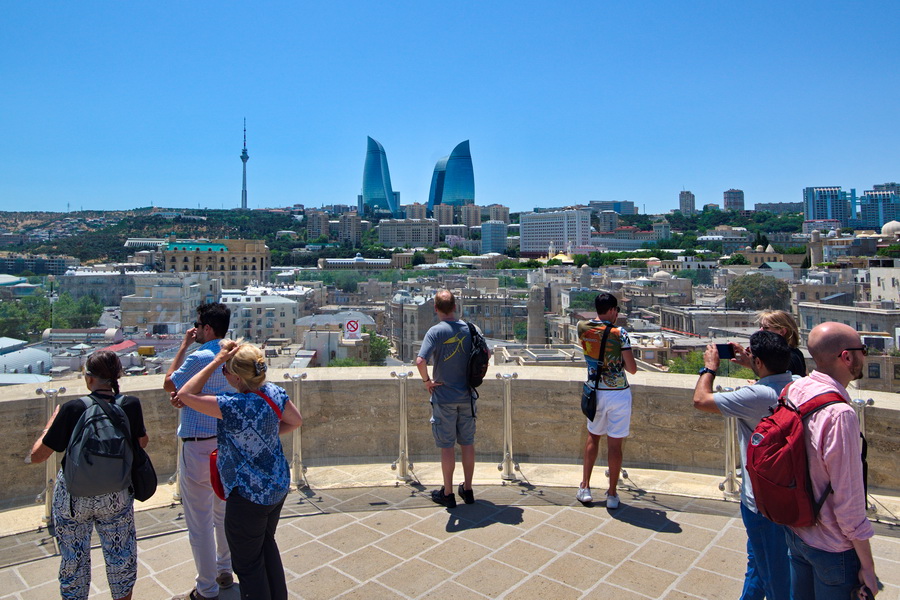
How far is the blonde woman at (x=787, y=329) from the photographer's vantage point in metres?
2.37

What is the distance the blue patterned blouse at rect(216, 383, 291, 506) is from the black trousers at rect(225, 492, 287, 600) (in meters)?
0.03

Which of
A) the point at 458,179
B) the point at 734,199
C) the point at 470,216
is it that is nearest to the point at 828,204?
the point at 734,199

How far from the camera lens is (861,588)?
158cm

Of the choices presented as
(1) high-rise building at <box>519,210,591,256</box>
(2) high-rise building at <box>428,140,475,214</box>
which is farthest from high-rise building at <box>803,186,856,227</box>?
(2) high-rise building at <box>428,140,475,214</box>

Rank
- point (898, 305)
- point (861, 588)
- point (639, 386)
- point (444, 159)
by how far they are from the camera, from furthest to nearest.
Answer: point (444, 159) < point (898, 305) < point (639, 386) < point (861, 588)

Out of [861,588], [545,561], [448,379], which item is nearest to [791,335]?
[861,588]

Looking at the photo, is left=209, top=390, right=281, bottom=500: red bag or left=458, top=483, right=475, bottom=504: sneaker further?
left=458, top=483, right=475, bottom=504: sneaker

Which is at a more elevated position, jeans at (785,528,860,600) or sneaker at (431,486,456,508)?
jeans at (785,528,860,600)

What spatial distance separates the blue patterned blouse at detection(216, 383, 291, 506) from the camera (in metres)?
2.02

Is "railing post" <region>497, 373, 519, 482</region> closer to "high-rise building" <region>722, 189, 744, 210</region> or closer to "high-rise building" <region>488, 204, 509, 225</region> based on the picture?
"high-rise building" <region>488, 204, 509, 225</region>

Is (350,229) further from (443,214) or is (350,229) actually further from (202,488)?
(202,488)

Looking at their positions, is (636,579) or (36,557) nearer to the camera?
(636,579)

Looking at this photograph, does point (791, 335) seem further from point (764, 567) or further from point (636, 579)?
point (636, 579)

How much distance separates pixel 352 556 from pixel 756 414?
1.66m
